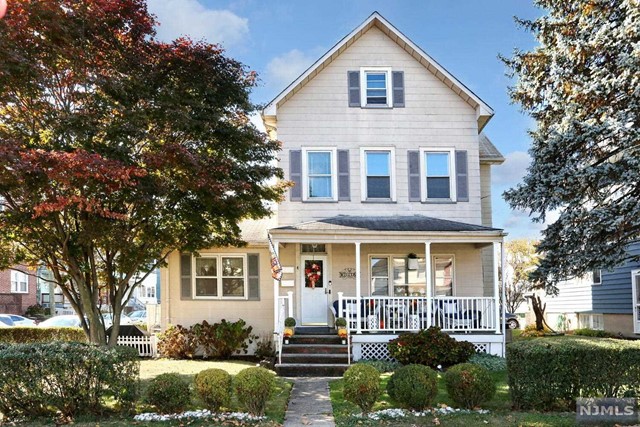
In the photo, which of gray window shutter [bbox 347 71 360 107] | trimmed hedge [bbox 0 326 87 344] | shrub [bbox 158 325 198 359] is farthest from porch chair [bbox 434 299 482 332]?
trimmed hedge [bbox 0 326 87 344]

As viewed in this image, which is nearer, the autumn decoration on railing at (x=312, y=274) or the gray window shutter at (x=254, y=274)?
the autumn decoration on railing at (x=312, y=274)

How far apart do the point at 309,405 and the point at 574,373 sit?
4.43m

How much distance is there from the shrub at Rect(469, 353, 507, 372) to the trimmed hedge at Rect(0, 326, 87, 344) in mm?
13806

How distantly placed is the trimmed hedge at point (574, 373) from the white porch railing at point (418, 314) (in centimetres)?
531

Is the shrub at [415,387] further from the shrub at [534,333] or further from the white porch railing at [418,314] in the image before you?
the shrub at [534,333]

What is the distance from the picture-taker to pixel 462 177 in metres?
16.1

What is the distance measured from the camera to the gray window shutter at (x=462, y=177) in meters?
16.0

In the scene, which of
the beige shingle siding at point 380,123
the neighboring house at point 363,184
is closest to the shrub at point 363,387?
the neighboring house at point 363,184

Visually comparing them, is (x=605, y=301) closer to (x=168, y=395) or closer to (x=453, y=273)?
(x=453, y=273)

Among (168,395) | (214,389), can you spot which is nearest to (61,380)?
(168,395)

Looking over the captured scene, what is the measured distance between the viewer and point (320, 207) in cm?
1582

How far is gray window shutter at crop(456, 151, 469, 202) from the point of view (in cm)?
1603

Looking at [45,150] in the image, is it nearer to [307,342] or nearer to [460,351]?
[307,342]

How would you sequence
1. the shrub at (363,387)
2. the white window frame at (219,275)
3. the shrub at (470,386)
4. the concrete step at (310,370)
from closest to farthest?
the shrub at (363,387) → the shrub at (470,386) → the concrete step at (310,370) → the white window frame at (219,275)
